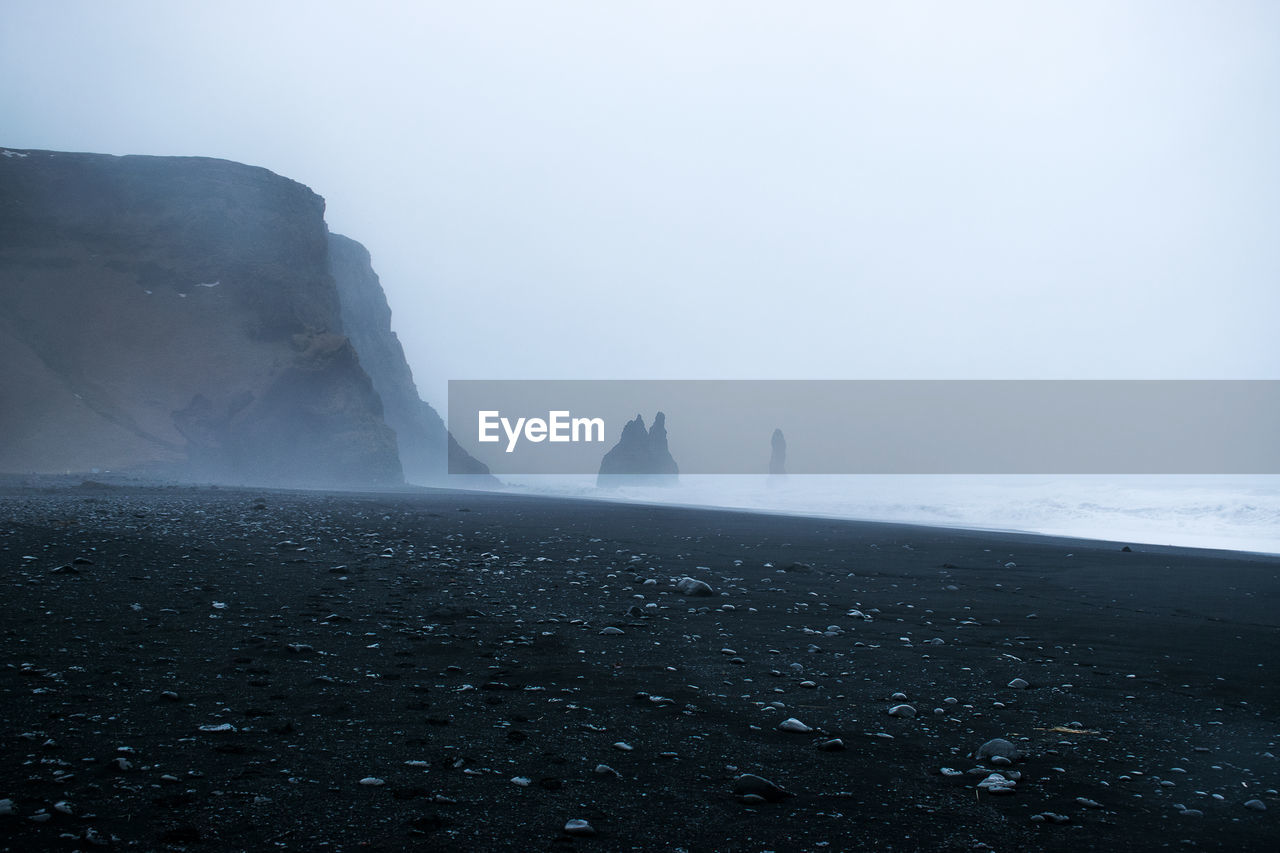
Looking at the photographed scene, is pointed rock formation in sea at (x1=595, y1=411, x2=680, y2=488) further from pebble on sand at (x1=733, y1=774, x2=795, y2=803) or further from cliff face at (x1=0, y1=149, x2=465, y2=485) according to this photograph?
pebble on sand at (x1=733, y1=774, x2=795, y2=803)

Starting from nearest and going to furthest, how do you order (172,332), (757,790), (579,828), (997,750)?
(579,828)
(757,790)
(997,750)
(172,332)

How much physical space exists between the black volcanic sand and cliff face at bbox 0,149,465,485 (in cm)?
4426

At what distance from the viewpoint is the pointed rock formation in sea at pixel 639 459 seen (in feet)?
366

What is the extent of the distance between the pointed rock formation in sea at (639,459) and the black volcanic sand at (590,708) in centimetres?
10045

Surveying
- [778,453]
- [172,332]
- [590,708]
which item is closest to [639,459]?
[778,453]

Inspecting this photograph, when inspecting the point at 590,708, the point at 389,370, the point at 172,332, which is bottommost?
the point at 590,708

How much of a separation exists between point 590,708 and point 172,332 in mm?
61472

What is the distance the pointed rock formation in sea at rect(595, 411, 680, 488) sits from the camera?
366 ft

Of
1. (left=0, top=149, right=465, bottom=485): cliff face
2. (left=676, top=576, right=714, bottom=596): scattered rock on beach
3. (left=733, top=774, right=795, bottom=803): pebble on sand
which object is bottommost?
(left=676, top=576, right=714, bottom=596): scattered rock on beach

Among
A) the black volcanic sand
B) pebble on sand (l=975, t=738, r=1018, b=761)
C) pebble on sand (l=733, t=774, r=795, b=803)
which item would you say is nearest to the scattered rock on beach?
the black volcanic sand

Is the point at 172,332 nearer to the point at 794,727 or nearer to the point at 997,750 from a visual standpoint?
the point at 794,727

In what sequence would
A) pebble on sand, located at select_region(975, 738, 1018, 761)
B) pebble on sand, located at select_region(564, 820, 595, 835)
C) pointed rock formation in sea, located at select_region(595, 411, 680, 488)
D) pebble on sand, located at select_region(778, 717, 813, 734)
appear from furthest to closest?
pointed rock formation in sea, located at select_region(595, 411, 680, 488) < pebble on sand, located at select_region(778, 717, 813, 734) < pebble on sand, located at select_region(975, 738, 1018, 761) < pebble on sand, located at select_region(564, 820, 595, 835)

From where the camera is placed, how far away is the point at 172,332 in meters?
55.8

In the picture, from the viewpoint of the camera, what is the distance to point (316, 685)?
204 inches
